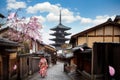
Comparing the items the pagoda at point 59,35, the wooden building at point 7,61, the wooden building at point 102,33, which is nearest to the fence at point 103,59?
the wooden building at point 7,61

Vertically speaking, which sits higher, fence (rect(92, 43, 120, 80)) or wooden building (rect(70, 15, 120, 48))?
wooden building (rect(70, 15, 120, 48))

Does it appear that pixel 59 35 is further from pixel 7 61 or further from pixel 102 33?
pixel 7 61

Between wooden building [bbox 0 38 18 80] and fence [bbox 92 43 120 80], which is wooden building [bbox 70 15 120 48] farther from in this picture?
fence [bbox 92 43 120 80]

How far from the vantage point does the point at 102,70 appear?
37.1 feet

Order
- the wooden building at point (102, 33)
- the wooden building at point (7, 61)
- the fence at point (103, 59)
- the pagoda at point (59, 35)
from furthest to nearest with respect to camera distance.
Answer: the pagoda at point (59, 35), the wooden building at point (102, 33), the wooden building at point (7, 61), the fence at point (103, 59)

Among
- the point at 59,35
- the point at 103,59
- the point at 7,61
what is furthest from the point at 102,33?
the point at 59,35

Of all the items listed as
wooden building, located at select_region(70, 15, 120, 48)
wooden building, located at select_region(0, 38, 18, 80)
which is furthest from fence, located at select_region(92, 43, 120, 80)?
wooden building, located at select_region(70, 15, 120, 48)

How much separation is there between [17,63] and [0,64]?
3.88 metres

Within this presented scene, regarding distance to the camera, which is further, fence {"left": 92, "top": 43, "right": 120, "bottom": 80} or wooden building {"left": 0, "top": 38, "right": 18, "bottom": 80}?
wooden building {"left": 0, "top": 38, "right": 18, "bottom": 80}

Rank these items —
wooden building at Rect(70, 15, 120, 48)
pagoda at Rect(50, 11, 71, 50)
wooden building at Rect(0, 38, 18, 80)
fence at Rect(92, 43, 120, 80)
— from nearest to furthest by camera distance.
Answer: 1. fence at Rect(92, 43, 120, 80)
2. wooden building at Rect(0, 38, 18, 80)
3. wooden building at Rect(70, 15, 120, 48)
4. pagoda at Rect(50, 11, 71, 50)

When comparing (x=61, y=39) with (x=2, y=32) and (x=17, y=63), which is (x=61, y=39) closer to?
(x=2, y=32)

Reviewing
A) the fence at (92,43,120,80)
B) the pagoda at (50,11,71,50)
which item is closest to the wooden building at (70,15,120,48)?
the fence at (92,43,120,80)

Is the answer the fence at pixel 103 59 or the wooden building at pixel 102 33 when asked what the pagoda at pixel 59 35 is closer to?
the wooden building at pixel 102 33

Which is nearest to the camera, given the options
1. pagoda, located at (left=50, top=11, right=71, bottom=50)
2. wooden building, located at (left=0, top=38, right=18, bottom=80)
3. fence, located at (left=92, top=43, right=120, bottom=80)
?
fence, located at (left=92, top=43, right=120, bottom=80)
